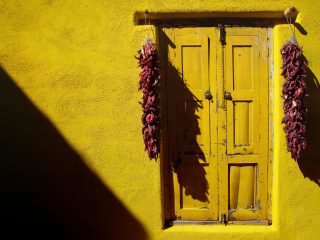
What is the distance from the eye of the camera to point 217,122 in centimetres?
389

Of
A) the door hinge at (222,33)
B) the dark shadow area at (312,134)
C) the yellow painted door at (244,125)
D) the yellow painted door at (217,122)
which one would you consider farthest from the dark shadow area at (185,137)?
the dark shadow area at (312,134)

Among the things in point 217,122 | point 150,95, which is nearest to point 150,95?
point 150,95

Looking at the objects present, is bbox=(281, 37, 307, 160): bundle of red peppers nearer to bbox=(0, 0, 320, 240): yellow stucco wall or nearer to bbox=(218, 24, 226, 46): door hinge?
bbox=(0, 0, 320, 240): yellow stucco wall

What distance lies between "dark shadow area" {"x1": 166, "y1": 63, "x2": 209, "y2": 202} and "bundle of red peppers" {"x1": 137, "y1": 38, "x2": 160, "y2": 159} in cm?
29

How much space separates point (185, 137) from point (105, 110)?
1008mm

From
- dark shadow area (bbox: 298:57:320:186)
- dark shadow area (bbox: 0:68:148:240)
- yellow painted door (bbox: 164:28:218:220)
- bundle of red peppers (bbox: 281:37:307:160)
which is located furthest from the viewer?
dark shadow area (bbox: 0:68:148:240)

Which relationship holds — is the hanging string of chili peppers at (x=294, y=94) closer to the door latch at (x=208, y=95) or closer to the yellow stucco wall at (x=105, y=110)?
the yellow stucco wall at (x=105, y=110)

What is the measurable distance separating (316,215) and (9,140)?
3789 millimetres

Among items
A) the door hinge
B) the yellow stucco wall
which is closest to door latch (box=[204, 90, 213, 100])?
the door hinge

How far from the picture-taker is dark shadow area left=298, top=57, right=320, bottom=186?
3713 mm

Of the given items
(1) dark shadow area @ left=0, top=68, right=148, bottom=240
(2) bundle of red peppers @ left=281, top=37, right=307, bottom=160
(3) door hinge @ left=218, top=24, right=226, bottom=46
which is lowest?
(1) dark shadow area @ left=0, top=68, right=148, bottom=240

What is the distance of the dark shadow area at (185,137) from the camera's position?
387 cm

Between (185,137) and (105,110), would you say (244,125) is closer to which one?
(185,137)

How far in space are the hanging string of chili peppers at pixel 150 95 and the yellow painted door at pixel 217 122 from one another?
1.00 ft
